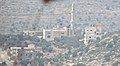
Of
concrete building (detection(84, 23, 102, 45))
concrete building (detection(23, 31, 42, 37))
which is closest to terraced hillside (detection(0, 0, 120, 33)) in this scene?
concrete building (detection(23, 31, 42, 37))

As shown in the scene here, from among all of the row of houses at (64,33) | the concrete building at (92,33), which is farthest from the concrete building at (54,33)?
the concrete building at (92,33)

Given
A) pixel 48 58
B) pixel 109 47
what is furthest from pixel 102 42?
pixel 48 58

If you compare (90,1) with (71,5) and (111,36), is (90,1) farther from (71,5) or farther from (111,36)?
(111,36)

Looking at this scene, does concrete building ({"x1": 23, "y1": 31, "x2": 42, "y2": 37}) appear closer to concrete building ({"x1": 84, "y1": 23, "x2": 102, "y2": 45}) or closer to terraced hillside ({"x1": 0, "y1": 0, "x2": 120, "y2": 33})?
terraced hillside ({"x1": 0, "y1": 0, "x2": 120, "y2": 33})

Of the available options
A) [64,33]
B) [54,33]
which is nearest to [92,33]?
[64,33]

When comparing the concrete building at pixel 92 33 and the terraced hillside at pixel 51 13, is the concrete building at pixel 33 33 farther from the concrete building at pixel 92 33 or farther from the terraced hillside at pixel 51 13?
the concrete building at pixel 92 33

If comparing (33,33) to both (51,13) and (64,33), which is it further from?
(51,13)

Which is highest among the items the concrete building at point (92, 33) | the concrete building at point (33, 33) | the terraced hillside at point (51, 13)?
the terraced hillside at point (51, 13)

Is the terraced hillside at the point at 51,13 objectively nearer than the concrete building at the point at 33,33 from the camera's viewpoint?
No
